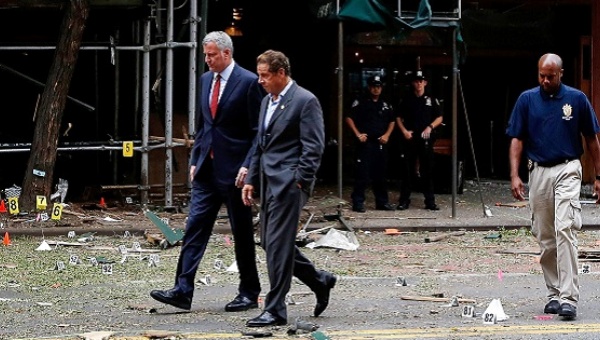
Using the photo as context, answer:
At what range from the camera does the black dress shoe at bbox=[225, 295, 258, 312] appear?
972 centimetres

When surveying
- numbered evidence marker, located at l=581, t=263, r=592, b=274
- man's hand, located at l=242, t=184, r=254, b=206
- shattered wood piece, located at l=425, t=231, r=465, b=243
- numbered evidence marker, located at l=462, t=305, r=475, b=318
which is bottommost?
shattered wood piece, located at l=425, t=231, r=465, b=243

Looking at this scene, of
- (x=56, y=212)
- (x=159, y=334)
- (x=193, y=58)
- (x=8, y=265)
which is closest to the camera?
(x=159, y=334)

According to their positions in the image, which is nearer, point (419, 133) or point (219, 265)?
point (219, 265)

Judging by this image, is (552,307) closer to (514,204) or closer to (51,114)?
(51,114)

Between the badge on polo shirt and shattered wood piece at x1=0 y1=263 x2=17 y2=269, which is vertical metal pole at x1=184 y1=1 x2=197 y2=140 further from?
the badge on polo shirt

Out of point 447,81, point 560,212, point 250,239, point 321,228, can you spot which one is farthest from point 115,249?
point 447,81

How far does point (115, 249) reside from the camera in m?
14.0

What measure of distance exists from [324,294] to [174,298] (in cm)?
113

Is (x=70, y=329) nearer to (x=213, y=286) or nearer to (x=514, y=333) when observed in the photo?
(x=213, y=286)

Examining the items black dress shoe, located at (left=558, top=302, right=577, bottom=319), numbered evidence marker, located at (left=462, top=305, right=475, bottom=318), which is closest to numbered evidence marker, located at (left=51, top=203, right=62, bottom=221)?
numbered evidence marker, located at (left=462, top=305, right=475, bottom=318)

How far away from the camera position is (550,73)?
9.66m

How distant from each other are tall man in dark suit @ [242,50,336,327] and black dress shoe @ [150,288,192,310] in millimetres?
761

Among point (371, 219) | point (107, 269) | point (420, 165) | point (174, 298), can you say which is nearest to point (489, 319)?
point (174, 298)

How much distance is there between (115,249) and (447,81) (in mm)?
9490
